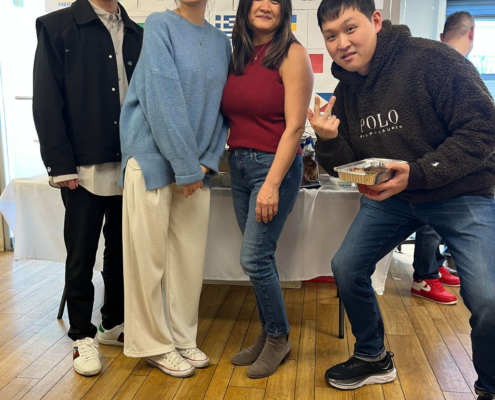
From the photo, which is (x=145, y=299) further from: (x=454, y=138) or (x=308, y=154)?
(x=454, y=138)

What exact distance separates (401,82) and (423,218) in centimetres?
45

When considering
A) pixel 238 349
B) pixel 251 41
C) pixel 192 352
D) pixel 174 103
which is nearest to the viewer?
pixel 174 103

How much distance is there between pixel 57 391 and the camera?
5.91 feet

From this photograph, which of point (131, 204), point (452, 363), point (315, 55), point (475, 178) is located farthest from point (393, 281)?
point (131, 204)

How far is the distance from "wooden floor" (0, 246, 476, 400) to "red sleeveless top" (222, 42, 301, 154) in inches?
35.6

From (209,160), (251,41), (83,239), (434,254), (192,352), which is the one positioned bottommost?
(192,352)

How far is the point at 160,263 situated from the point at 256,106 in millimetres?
690

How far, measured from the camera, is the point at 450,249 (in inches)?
61.0

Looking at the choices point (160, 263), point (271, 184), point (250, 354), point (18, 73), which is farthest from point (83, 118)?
point (18, 73)

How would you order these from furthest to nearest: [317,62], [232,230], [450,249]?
[317,62] → [232,230] → [450,249]

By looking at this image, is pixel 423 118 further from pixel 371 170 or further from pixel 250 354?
pixel 250 354

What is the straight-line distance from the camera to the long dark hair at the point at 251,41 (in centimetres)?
171

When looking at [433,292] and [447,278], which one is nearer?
[433,292]

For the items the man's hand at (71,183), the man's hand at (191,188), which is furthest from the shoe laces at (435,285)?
the man's hand at (71,183)
